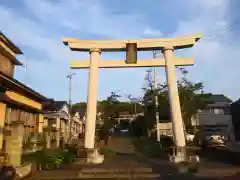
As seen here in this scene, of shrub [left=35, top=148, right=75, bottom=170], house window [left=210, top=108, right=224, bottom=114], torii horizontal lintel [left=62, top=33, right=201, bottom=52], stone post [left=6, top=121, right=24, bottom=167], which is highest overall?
torii horizontal lintel [left=62, top=33, right=201, bottom=52]

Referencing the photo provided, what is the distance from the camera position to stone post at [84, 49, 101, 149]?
16.2m

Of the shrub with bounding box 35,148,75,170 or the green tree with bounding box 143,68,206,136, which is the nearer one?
the shrub with bounding box 35,148,75,170

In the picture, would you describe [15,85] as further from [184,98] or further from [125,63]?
[184,98]

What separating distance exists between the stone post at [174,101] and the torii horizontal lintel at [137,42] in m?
0.48

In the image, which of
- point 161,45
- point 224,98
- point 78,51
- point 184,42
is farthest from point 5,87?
point 224,98

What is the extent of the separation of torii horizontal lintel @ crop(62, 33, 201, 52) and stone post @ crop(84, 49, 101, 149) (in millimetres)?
529

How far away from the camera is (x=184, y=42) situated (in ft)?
56.2

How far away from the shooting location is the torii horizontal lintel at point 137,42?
17.2 meters

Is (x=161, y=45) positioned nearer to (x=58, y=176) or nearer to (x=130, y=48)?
(x=130, y=48)

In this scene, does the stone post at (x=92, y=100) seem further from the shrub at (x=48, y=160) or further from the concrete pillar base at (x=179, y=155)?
the concrete pillar base at (x=179, y=155)

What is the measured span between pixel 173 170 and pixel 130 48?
812 cm

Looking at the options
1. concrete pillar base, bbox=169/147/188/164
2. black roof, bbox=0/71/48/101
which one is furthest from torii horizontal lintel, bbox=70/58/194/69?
concrete pillar base, bbox=169/147/188/164

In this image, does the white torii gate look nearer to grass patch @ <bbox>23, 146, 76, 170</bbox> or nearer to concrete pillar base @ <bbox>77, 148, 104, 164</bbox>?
concrete pillar base @ <bbox>77, 148, 104, 164</bbox>

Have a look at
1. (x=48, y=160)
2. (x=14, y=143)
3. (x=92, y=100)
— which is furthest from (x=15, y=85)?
(x=14, y=143)
